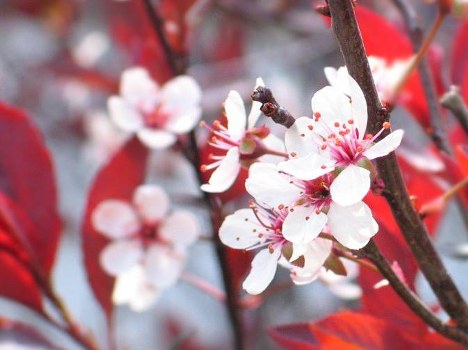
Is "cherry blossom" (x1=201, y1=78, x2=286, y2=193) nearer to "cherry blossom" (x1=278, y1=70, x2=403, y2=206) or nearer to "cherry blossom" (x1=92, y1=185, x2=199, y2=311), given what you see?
"cherry blossom" (x1=278, y1=70, x2=403, y2=206)

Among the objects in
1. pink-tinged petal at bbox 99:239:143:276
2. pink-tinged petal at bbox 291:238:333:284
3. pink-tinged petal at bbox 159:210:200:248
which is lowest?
pink-tinged petal at bbox 99:239:143:276

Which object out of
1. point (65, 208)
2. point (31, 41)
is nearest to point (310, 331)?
point (65, 208)

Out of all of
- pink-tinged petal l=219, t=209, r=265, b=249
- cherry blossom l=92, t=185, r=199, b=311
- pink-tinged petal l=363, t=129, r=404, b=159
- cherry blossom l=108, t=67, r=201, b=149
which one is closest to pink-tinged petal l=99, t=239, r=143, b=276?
cherry blossom l=92, t=185, r=199, b=311

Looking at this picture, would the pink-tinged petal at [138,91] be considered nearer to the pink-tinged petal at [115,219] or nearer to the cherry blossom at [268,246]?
the pink-tinged petal at [115,219]

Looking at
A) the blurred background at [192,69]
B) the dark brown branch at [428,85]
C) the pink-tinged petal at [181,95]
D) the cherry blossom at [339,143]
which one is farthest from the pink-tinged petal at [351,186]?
the blurred background at [192,69]

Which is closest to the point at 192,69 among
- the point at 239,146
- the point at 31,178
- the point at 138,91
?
the point at 138,91

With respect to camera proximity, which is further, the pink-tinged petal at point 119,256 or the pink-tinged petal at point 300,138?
the pink-tinged petal at point 119,256
